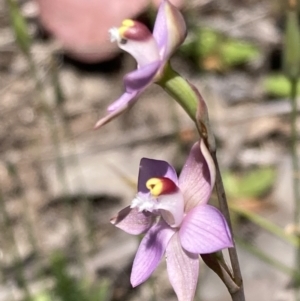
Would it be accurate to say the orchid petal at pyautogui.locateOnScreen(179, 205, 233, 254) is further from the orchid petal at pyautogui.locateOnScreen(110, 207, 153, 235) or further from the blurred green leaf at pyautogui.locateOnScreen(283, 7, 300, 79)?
the blurred green leaf at pyautogui.locateOnScreen(283, 7, 300, 79)

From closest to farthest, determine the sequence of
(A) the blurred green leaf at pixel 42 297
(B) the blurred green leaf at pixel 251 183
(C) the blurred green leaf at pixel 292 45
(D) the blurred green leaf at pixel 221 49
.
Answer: (C) the blurred green leaf at pixel 292 45, (A) the blurred green leaf at pixel 42 297, (B) the blurred green leaf at pixel 251 183, (D) the blurred green leaf at pixel 221 49

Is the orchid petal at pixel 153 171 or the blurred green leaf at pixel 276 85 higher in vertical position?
the orchid petal at pixel 153 171

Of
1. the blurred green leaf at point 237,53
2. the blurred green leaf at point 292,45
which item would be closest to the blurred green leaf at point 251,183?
the blurred green leaf at point 237,53

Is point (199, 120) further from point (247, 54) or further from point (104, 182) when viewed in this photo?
point (247, 54)

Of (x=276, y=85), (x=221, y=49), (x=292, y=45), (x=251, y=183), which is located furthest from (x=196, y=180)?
(x=221, y=49)

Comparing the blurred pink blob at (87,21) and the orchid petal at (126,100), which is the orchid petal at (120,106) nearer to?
the orchid petal at (126,100)
